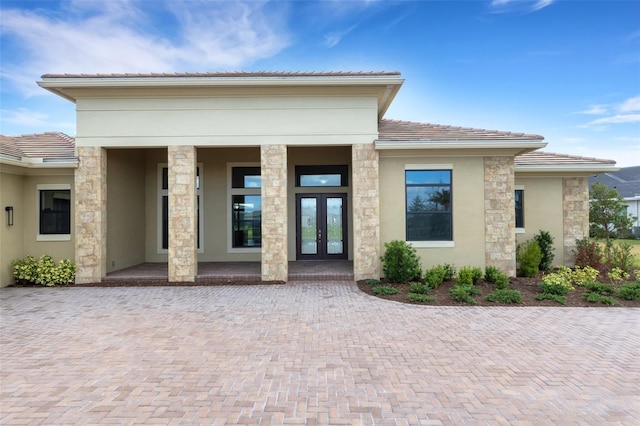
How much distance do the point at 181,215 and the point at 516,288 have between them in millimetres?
9699

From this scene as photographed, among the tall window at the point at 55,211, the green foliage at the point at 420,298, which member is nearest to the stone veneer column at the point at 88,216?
the tall window at the point at 55,211

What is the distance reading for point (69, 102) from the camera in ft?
34.7

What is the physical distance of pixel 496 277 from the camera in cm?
945

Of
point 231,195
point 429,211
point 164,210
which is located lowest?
point 429,211

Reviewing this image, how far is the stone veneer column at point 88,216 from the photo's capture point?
10.1 meters

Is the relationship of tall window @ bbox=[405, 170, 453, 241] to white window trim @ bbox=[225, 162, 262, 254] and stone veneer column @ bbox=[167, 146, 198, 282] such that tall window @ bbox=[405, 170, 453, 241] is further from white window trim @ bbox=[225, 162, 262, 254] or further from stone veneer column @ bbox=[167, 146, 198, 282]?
stone veneer column @ bbox=[167, 146, 198, 282]

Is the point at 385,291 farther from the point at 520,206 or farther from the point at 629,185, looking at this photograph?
the point at 629,185

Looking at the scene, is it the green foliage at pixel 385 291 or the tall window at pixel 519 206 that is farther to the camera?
the tall window at pixel 519 206

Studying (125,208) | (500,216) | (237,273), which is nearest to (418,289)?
(500,216)

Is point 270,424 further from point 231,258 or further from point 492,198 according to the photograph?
point 231,258

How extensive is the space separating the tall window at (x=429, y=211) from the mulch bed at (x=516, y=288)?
5.14 ft

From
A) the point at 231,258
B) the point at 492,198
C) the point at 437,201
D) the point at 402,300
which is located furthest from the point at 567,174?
the point at 231,258

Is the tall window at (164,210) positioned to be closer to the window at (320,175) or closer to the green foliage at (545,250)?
the window at (320,175)

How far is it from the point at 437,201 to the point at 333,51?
9.73 m
